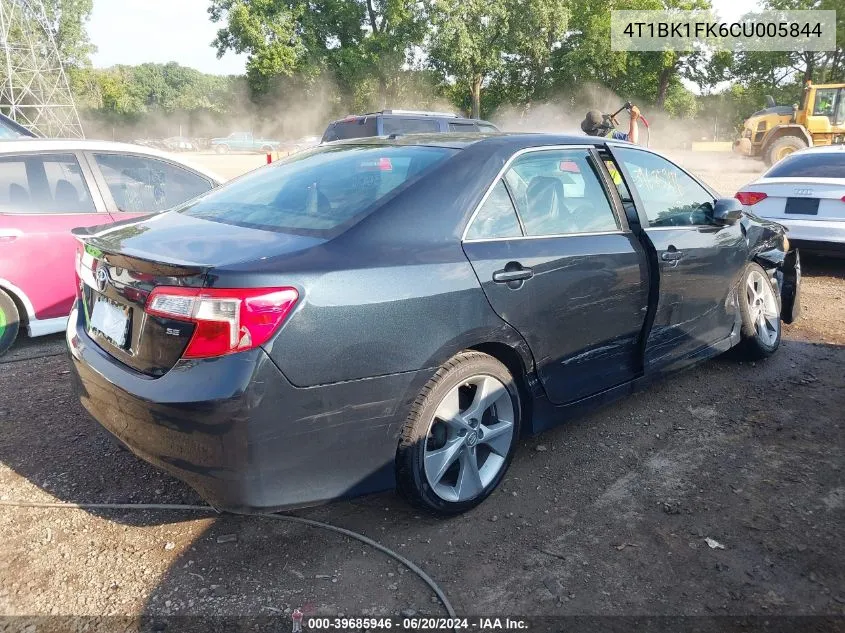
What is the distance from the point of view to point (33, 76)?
35.3m

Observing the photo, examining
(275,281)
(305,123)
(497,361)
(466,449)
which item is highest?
(305,123)

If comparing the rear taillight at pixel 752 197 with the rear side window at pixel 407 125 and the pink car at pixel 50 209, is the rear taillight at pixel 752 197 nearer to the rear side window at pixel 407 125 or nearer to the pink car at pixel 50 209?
the rear side window at pixel 407 125

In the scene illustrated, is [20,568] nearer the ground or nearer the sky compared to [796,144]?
nearer the ground

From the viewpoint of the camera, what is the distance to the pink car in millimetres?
4730

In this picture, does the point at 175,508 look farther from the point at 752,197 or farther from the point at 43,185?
the point at 752,197

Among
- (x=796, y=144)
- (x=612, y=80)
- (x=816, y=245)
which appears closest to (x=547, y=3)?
(x=612, y=80)

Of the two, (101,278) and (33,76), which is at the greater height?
(33,76)

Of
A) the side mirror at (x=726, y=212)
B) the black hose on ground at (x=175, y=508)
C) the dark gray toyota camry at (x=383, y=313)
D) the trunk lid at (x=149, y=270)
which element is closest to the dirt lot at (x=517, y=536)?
the black hose on ground at (x=175, y=508)

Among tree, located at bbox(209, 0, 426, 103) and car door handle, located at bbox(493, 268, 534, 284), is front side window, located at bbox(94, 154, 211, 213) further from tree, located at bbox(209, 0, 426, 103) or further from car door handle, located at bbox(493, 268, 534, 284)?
tree, located at bbox(209, 0, 426, 103)

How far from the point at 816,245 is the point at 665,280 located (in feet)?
14.4

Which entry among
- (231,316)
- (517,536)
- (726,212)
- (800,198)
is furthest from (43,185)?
(800,198)

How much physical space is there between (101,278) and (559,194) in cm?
214

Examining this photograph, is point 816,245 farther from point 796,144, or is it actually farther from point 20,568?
point 796,144

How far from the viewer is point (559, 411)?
3299mm
